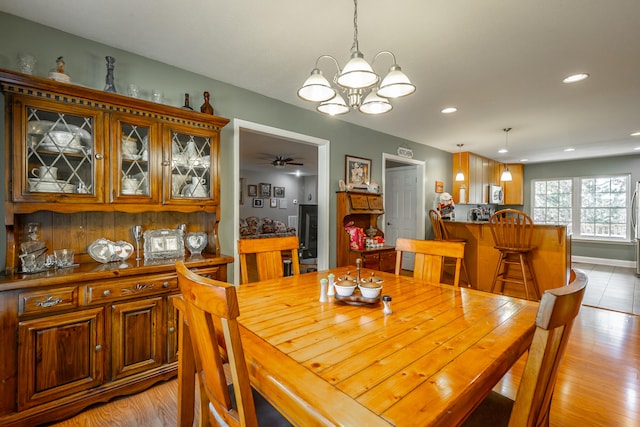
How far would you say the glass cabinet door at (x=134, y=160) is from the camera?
80.4 inches

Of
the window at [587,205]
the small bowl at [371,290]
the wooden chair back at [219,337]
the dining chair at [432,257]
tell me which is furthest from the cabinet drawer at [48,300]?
the window at [587,205]

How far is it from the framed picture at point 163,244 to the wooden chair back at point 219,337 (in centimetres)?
150

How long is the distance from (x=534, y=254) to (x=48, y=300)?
16.2ft

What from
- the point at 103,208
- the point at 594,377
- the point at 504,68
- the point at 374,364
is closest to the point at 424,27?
the point at 504,68

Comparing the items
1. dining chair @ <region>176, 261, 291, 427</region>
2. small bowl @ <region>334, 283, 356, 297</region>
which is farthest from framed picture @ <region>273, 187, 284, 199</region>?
dining chair @ <region>176, 261, 291, 427</region>

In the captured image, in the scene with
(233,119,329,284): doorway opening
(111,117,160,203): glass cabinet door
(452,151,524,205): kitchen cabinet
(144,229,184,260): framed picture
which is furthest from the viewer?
(452,151,524,205): kitchen cabinet

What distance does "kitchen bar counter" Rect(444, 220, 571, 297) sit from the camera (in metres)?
3.71

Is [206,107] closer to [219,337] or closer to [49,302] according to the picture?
[49,302]

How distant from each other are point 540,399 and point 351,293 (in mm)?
840

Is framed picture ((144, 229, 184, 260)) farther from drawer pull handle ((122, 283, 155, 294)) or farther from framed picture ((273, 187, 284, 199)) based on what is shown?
framed picture ((273, 187, 284, 199))

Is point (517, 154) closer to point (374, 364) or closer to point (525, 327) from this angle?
point (525, 327)

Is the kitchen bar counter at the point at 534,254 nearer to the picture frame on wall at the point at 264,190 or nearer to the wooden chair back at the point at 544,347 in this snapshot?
the wooden chair back at the point at 544,347

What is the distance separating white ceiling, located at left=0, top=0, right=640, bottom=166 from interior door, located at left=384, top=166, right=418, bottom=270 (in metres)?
2.29

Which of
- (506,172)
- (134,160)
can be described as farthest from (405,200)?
(134,160)
